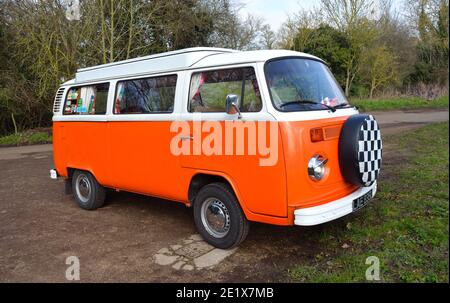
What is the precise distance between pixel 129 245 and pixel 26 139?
13.6 m

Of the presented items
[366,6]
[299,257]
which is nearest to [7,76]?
[299,257]

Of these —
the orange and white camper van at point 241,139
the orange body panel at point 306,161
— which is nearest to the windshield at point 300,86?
the orange and white camper van at point 241,139

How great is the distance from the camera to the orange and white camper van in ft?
12.3

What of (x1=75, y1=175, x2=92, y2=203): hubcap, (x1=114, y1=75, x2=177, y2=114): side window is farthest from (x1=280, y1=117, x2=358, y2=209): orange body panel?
(x1=75, y1=175, x2=92, y2=203): hubcap

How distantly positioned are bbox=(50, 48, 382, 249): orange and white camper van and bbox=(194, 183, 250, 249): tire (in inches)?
0.5

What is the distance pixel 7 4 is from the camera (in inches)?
599

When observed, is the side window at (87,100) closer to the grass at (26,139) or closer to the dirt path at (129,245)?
the dirt path at (129,245)

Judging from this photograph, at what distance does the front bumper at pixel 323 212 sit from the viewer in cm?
364

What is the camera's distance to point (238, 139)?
403 cm

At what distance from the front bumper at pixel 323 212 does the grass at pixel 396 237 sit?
0.47 m

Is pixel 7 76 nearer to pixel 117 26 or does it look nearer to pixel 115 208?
pixel 117 26

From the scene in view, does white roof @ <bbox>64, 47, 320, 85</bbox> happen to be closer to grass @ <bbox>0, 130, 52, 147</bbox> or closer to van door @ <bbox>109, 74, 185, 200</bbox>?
van door @ <bbox>109, 74, 185, 200</bbox>

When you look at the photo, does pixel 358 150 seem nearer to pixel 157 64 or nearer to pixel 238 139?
pixel 238 139

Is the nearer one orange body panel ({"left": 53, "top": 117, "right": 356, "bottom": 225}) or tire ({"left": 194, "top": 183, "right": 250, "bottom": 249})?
orange body panel ({"left": 53, "top": 117, "right": 356, "bottom": 225})
